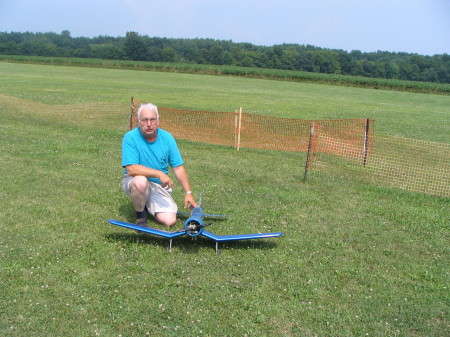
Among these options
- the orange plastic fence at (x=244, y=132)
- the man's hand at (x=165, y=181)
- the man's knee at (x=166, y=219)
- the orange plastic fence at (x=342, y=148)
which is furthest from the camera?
the orange plastic fence at (x=244, y=132)

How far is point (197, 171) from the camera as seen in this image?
9930 mm

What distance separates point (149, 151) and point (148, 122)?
452 mm

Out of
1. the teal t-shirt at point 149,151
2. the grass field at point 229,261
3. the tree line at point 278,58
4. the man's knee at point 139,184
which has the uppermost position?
the tree line at point 278,58

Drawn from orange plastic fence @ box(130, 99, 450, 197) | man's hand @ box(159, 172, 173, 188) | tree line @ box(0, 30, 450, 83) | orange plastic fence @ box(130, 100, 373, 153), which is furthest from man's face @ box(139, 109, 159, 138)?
tree line @ box(0, 30, 450, 83)

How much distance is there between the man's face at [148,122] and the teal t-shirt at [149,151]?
0.60ft

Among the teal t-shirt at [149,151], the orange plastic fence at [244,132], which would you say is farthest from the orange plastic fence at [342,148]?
the teal t-shirt at [149,151]

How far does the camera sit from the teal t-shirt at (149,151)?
611 cm

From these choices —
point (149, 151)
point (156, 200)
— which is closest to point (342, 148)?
point (156, 200)

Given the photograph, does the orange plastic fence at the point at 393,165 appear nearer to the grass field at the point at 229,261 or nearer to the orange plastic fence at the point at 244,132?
the orange plastic fence at the point at 244,132

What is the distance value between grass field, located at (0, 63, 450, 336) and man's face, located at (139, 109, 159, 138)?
56.0 inches

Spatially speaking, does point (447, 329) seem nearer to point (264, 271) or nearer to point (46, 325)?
point (264, 271)

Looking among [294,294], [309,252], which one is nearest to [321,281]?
[294,294]

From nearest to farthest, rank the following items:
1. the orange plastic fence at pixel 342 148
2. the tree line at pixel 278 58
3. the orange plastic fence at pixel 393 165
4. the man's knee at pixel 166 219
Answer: the man's knee at pixel 166 219
the orange plastic fence at pixel 393 165
the orange plastic fence at pixel 342 148
the tree line at pixel 278 58

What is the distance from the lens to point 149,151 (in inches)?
246
